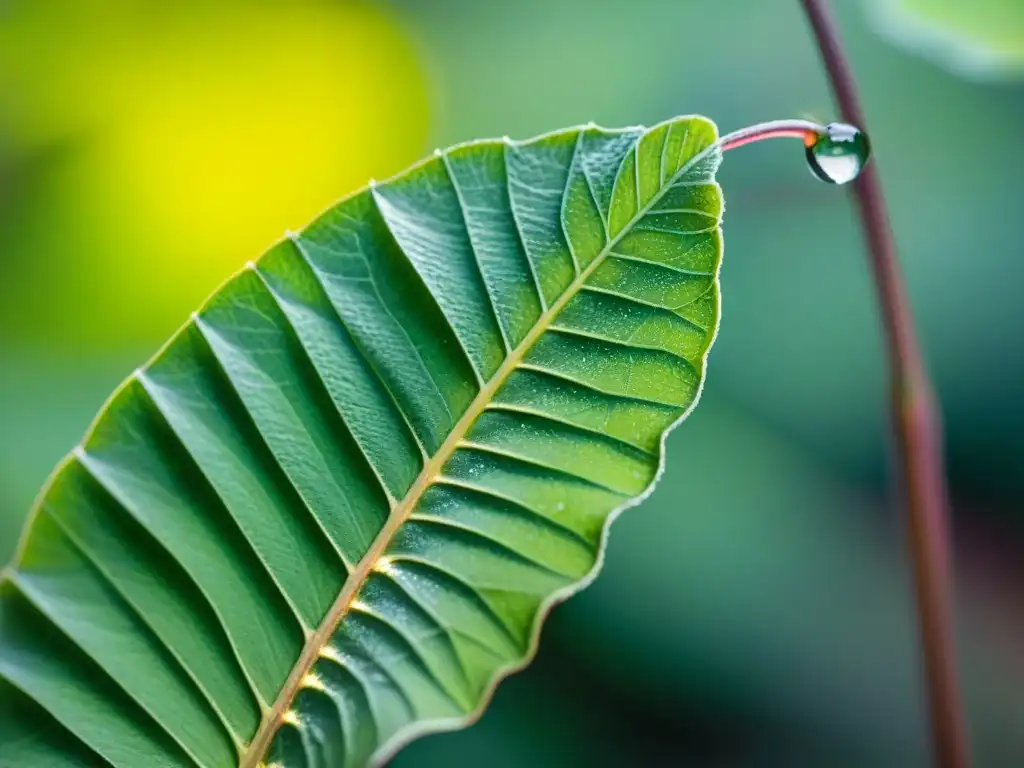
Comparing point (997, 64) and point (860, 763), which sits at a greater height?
point (997, 64)

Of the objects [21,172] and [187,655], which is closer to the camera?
[187,655]

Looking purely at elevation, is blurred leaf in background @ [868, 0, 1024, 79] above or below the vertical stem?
above

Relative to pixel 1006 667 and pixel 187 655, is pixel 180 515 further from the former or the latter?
pixel 1006 667

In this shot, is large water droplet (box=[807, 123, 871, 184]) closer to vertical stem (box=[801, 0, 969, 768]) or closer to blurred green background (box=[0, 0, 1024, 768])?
vertical stem (box=[801, 0, 969, 768])

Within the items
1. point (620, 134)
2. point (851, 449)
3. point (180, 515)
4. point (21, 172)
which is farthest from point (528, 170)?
point (21, 172)

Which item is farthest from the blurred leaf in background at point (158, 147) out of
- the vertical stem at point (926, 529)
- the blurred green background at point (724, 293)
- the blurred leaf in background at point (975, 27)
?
the vertical stem at point (926, 529)

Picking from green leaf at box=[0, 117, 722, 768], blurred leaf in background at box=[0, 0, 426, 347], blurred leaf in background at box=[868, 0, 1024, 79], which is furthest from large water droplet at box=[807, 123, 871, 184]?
blurred leaf in background at box=[0, 0, 426, 347]

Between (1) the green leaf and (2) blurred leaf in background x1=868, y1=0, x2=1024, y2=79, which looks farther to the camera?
(2) blurred leaf in background x1=868, y1=0, x2=1024, y2=79

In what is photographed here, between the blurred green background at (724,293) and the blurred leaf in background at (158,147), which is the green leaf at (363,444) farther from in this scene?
the blurred leaf in background at (158,147)
